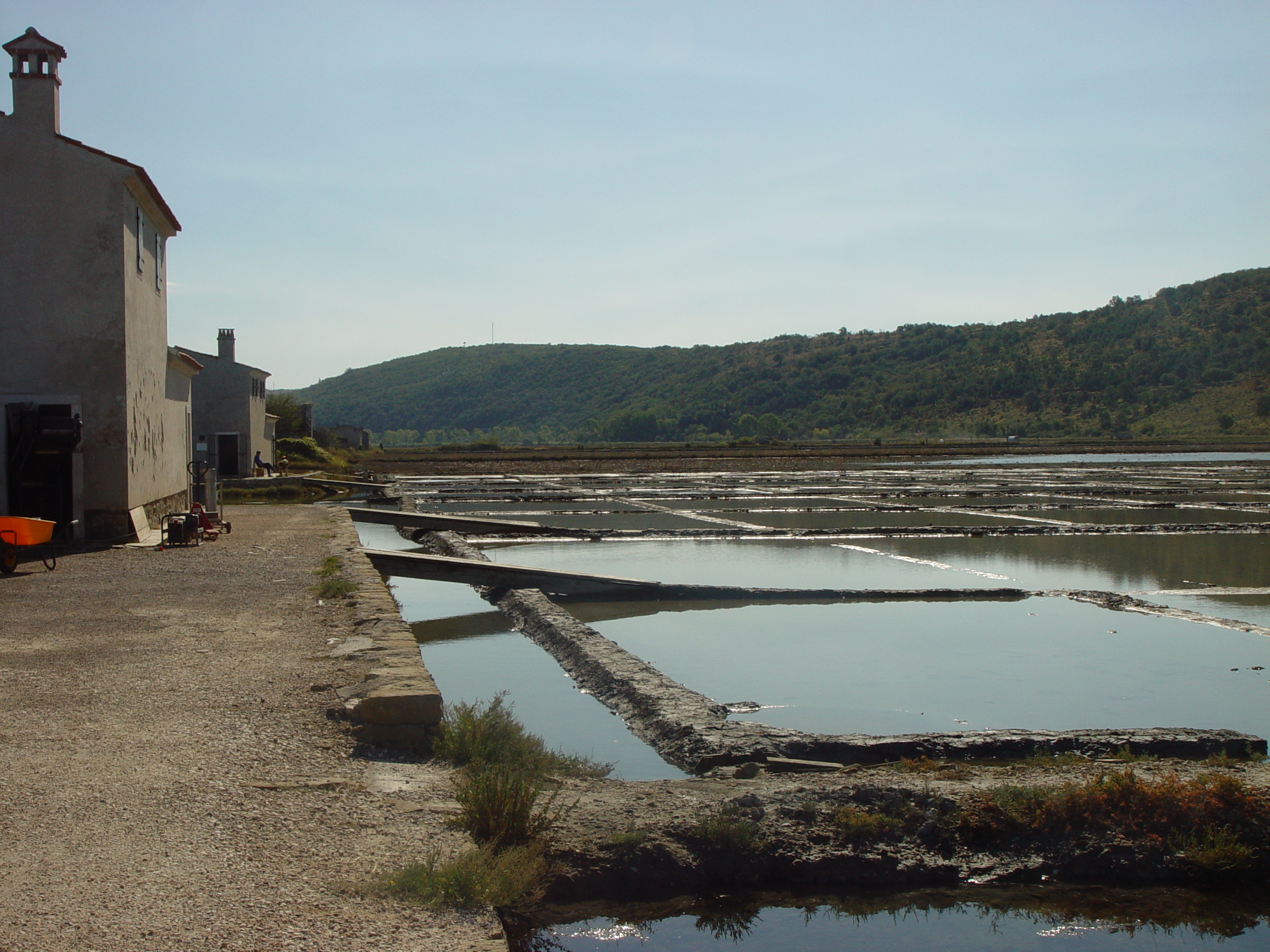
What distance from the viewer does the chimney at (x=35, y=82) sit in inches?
559

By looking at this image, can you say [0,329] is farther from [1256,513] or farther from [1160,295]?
[1160,295]

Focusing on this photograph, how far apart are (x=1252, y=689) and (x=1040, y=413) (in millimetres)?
94755

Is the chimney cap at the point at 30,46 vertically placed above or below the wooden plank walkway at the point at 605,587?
above

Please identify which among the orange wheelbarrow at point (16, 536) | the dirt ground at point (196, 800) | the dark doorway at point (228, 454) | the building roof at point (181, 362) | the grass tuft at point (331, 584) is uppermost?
the building roof at point (181, 362)

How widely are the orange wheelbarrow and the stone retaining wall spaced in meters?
5.16

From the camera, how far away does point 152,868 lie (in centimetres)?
362

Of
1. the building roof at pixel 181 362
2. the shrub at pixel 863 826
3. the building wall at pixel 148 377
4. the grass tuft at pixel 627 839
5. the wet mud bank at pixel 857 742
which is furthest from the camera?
the building roof at pixel 181 362

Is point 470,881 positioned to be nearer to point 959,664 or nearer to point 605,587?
point 959,664

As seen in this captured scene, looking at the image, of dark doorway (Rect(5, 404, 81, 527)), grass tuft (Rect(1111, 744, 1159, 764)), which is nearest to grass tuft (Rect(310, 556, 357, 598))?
dark doorway (Rect(5, 404, 81, 527))

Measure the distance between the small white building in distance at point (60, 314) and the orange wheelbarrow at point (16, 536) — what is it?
7.95 feet

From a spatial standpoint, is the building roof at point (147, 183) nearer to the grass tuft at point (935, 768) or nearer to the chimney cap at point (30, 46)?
the chimney cap at point (30, 46)

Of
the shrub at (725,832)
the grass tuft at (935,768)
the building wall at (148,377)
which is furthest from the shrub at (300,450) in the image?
the shrub at (725,832)

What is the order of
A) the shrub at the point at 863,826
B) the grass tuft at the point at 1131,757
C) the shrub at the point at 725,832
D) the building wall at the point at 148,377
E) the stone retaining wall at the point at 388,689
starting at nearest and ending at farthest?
the shrub at the point at 725,832
the shrub at the point at 863,826
the stone retaining wall at the point at 388,689
the grass tuft at the point at 1131,757
the building wall at the point at 148,377

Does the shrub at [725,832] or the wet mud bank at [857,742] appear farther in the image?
the wet mud bank at [857,742]
